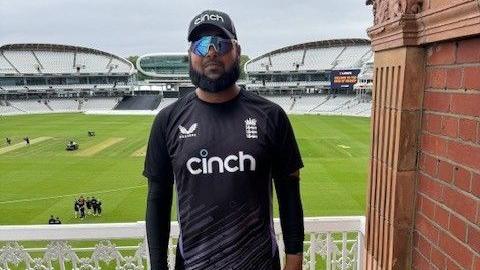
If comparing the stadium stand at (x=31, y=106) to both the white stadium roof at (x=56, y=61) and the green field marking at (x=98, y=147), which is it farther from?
the green field marking at (x=98, y=147)

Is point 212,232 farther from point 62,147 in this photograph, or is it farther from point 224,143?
point 62,147

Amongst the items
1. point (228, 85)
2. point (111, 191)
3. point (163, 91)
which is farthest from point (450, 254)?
point (163, 91)

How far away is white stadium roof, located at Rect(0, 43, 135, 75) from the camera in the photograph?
72.5 meters

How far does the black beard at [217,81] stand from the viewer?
1958mm

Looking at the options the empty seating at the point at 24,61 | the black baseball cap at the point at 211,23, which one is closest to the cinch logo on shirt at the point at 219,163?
the black baseball cap at the point at 211,23

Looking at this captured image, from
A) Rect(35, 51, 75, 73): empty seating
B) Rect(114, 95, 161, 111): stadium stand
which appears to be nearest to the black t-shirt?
Rect(114, 95, 161, 111): stadium stand

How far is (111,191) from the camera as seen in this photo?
54.5 feet

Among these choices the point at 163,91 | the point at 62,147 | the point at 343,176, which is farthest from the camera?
the point at 163,91

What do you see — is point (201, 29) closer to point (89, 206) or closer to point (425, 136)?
point (425, 136)

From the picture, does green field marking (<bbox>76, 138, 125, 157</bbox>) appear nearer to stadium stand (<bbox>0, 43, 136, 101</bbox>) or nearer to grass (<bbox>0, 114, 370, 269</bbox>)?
grass (<bbox>0, 114, 370, 269</bbox>)

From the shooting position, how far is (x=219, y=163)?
1918 mm

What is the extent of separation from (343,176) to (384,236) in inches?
661

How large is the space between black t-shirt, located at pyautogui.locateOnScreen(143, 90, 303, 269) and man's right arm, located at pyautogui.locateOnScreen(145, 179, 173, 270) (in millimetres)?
57

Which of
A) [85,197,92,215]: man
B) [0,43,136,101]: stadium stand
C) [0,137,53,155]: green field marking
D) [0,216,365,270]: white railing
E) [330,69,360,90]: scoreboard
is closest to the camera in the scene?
[0,216,365,270]: white railing
